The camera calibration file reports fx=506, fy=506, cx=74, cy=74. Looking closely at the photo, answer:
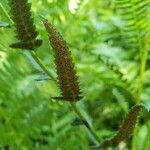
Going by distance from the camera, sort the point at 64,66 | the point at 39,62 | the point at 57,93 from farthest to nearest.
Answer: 1. the point at 57,93
2. the point at 39,62
3. the point at 64,66

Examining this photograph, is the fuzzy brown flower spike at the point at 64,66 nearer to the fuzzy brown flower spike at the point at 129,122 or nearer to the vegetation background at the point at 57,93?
the fuzzy brown flower spike at the point at 129,122

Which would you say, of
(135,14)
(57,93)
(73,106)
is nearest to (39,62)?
(73,106)

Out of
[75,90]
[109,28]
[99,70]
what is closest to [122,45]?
[109,28]

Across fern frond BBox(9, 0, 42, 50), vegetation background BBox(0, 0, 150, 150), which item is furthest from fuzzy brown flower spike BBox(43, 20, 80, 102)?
vegetation background BBox(0, 0, 150, 150)

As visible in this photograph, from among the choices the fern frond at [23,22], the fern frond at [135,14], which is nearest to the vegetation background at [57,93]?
the fern frond at [135,14]

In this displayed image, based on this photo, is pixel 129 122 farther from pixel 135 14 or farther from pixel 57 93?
pixel 57 93

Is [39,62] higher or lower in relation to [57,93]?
higher

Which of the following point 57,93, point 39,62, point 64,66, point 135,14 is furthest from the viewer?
point 57,93
